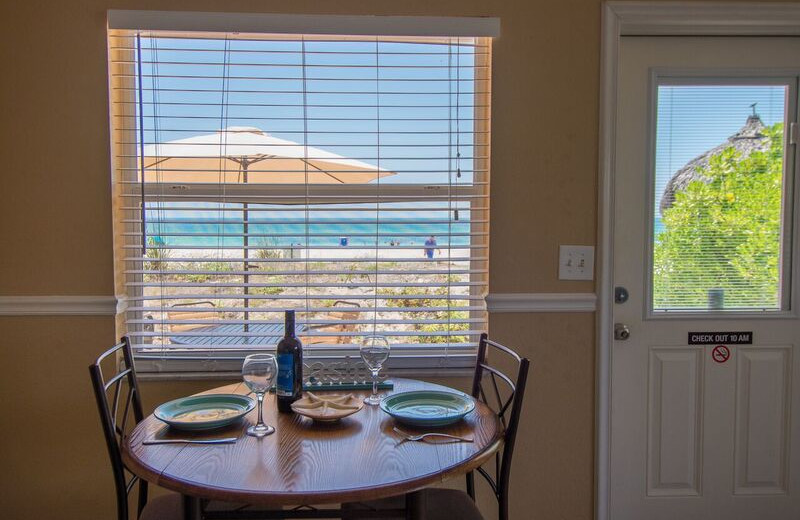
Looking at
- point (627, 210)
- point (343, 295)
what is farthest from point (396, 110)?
point (627, 210)

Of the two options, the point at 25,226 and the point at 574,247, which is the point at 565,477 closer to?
the point at 574,247

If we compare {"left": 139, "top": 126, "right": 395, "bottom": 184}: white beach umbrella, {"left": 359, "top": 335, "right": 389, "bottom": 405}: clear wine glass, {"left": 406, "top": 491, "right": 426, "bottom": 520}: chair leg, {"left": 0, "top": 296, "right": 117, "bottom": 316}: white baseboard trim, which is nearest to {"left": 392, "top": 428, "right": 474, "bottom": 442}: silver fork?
{"left": 406, "top": 491, "right": 426, "bottom": 520}: chair leg

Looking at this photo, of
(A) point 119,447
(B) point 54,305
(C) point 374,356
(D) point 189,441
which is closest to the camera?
(D) point 189,441

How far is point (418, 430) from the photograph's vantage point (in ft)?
4.66

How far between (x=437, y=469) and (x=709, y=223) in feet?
5.32

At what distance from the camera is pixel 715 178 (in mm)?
2174

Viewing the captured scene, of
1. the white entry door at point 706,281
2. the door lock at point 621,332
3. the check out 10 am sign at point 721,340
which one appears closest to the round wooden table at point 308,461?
the door lock at point 621,332

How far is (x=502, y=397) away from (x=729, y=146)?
1.34 m

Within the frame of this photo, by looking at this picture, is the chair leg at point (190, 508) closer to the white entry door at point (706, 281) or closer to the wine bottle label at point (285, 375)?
the wine bottle label at point (285, 375)

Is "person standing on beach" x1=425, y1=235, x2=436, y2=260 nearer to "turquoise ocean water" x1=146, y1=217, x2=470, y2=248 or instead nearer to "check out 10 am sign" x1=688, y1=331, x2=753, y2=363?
"turquoise ocean water" x1=146, y1=217, x2=470, y2=248

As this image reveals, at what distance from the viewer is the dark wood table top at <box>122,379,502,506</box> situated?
113 cm

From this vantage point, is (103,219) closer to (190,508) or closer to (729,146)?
(190,508)

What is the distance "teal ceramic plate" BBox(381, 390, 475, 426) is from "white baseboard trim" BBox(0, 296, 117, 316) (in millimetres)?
1140

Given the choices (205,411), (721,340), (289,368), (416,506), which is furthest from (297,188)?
(721,340)
